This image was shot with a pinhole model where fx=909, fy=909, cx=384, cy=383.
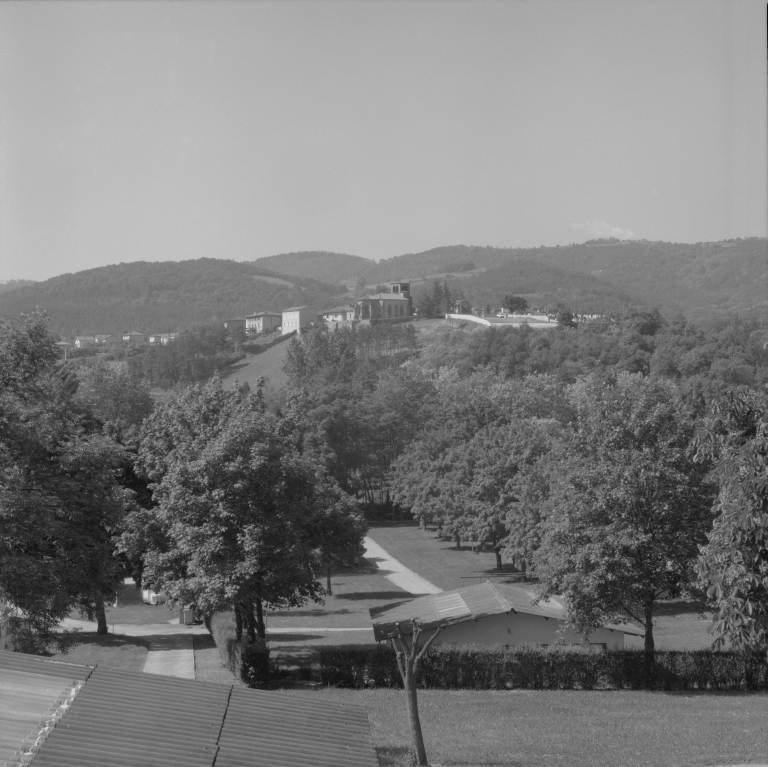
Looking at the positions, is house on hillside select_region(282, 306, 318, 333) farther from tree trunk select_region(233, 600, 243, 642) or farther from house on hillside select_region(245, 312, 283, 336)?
tree trunk select_region(233, 600, 243, 642)

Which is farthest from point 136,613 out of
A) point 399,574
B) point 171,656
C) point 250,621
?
point 399,574

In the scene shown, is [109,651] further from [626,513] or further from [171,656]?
[626,513]

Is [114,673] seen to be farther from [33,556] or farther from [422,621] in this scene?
[422,621]

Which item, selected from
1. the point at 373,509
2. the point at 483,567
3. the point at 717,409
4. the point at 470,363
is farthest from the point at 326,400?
the point at 717,409

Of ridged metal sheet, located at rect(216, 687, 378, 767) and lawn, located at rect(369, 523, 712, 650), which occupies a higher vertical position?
ridged metal sheet, located at rect(216, 687, 378, 767)

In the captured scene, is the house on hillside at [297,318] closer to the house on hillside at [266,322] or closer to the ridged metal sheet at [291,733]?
the house on hillside at [266,322]

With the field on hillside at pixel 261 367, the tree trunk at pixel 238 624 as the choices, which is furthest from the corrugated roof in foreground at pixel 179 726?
the field on hillside at pixel 261 367

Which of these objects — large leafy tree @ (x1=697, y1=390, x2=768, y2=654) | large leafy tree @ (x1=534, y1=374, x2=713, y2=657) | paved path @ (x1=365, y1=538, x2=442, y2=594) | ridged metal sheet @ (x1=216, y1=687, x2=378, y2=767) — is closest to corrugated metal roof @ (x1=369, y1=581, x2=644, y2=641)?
large leafy tree @ (x1=534, y1=374, x2=713, y2=657)
